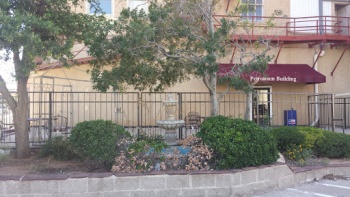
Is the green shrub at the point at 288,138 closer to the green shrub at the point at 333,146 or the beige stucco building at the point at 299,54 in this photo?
the green shrub at the point at 333,146

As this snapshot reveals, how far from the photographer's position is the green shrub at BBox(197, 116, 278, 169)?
6.38 meters

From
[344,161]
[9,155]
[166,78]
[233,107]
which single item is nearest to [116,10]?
[233,107]

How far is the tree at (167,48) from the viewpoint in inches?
286

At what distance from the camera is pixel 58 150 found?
8.02 m

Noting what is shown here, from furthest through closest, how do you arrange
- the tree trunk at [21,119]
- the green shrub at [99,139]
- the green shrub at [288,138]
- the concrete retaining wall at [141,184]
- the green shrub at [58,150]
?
1. the green shrub at [288,138]
2. the tree trunk at [21,119]
3. the green shrub at [58,150]
4. the green shrub at [99,139]
5. the concrete retaining wall at [141,184]

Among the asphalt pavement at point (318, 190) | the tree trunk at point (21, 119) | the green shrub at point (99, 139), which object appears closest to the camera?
the asphalt pavement at point (318, 190)

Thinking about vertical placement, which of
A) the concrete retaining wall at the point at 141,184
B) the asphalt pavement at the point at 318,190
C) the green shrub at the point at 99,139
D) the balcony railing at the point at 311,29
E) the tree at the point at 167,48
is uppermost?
the balcony railing at the point at 311,29

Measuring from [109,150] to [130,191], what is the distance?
3.13 ft

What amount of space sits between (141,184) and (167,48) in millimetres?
3428

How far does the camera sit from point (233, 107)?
15172 mm

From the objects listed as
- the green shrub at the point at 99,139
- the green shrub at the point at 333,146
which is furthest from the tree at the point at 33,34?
the green shrub at the point at 333,146

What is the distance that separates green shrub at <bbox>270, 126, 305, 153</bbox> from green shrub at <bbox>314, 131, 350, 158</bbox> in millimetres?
536

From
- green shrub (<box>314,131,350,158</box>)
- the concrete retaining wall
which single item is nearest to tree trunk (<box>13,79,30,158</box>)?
the concrete retaining wall

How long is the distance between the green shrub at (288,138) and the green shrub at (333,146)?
536mm
